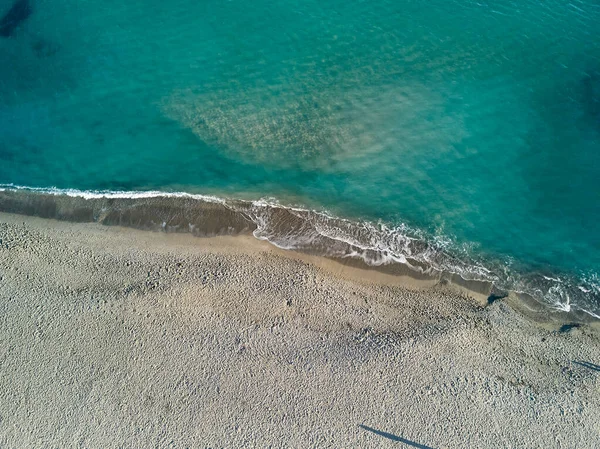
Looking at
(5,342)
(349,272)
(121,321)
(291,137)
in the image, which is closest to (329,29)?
(291,137)

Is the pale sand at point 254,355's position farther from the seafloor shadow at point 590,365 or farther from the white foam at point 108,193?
the white foam at point 108,193

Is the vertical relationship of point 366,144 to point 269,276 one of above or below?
above

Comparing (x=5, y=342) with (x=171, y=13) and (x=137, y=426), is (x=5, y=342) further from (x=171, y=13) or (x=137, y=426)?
(x=171, y=13)

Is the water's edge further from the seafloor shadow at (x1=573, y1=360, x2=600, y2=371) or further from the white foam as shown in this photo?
the seafloor shadow at (x1=573, y1=360, x2=600, y2=371)

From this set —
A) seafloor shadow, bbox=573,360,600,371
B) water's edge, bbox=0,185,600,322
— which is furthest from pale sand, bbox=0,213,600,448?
water's edge, bbox=0,185,600,322

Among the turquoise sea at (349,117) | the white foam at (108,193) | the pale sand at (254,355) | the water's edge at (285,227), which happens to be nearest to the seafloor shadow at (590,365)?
the pale sand at (254,355)
